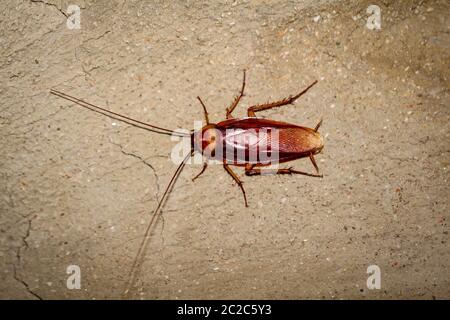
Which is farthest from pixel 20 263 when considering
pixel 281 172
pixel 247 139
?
pixel 281 172

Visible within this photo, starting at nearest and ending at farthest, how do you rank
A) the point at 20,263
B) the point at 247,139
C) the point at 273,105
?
the point at 247,139 < the point at 273,105 < the point at 20,263

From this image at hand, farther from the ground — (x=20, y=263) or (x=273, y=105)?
(x=273, y=105)

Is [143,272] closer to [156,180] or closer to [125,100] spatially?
[156,180]

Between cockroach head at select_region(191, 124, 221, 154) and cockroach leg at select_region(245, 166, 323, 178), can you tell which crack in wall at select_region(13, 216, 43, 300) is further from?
cockroach leg at select_region(245, 166, 323, 178)

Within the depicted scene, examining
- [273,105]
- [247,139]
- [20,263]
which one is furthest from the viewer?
[20,263]

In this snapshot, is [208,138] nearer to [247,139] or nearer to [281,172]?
[247,139]

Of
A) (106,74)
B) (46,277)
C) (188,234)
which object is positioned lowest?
(46,277)

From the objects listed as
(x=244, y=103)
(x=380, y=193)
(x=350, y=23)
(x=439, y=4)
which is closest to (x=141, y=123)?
(x=244, y=103)

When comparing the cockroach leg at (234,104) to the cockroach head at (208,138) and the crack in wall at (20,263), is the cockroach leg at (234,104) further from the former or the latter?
the crack in wall at (20,263)
